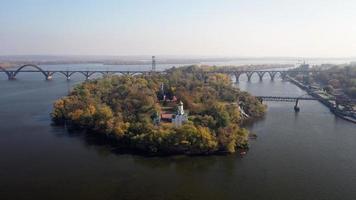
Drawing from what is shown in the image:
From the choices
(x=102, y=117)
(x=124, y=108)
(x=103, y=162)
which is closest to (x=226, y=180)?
(x=103, y=162)

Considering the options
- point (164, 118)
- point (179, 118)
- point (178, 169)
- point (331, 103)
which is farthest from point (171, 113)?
point (331, 103)

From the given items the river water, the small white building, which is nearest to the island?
the small white building

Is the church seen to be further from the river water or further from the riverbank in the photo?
the riverbank

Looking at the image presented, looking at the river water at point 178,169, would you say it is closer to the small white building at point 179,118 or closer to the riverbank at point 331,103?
the small white building at point 179,118

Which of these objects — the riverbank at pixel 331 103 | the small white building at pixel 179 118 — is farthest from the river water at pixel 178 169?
the riverbank at pixel 331 103

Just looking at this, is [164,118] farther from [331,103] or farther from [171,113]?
[331,103]

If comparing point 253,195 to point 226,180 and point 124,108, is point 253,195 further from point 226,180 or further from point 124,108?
point 124,108

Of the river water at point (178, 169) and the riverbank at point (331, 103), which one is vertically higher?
the riverbank at point (331, 103)
